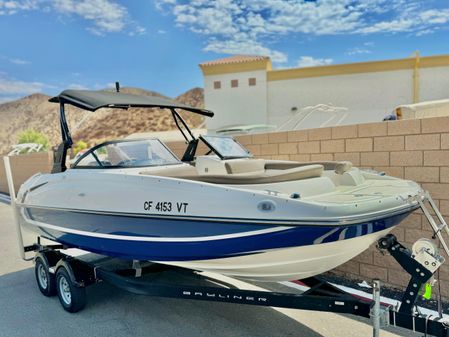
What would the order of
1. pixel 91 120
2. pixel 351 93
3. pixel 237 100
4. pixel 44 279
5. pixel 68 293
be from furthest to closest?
pixel 91 120 < pixel 237 100 < pixel 351 93 < pixel 44 279 < pixel 68 293

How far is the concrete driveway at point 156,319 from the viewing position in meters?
3.07

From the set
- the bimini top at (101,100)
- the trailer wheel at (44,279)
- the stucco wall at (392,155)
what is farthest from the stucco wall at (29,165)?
the stucco wall at (392,155)

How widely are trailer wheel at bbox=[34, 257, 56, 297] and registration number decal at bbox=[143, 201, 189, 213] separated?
1773 millimetres

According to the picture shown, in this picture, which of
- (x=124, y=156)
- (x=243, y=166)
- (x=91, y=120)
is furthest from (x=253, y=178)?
(x=91, y=120)

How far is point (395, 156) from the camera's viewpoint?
149 inches

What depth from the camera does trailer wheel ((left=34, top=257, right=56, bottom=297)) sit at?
12.6 feet

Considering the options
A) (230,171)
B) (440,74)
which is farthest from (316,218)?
(440,74)

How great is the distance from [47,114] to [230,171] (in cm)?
5799

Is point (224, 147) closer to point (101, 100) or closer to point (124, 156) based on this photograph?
point (124, 156)

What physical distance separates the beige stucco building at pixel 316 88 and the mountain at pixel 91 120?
2034 cm

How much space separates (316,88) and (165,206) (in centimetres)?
1315

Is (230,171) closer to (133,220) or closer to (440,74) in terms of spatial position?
(133,220)

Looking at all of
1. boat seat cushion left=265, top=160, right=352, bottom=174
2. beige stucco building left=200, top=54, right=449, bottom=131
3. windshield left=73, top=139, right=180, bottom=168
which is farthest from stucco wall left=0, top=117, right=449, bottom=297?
beige stucco building left=200, top=54, right=449, bottom=131

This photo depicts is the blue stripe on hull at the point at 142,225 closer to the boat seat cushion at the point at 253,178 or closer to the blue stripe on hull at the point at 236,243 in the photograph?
the blue stripe on hull at the point at 236,243
